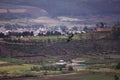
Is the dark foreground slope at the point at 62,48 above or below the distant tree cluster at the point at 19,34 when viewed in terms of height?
below

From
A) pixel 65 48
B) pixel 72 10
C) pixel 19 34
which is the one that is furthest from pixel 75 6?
pixel 19 34

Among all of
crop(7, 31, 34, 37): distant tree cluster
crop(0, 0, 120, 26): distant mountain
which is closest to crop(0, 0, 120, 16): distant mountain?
crop(0, 0, 120, 26): distant mountain

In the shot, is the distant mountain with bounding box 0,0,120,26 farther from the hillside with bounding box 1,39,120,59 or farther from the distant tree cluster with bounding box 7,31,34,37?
the hillside with bounding box 1,39,120,59

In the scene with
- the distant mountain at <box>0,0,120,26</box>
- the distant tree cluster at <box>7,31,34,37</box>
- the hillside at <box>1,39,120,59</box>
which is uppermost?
the distant mountain at <box>0,0,120,26</box>

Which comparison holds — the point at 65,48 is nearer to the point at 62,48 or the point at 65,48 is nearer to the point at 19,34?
the point at 62,48

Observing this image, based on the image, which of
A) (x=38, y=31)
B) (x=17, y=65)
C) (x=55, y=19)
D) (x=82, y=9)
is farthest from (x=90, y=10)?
(x=17, y=65)

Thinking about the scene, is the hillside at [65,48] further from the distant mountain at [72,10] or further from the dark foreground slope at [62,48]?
the distant mountain at [72,10]

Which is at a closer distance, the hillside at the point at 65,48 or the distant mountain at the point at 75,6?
the hillside at the point at 65,48

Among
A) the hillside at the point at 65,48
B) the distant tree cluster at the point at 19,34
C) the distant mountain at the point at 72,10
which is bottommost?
the hillside at the point at 65,48

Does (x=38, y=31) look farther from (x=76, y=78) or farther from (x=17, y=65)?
(x=76, y=78)

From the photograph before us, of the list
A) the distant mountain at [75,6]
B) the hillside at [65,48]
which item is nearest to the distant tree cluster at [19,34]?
the hillside at [65,48]

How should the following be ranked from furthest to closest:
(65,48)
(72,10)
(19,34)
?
(72,10) → (65,48) → (19,34)
